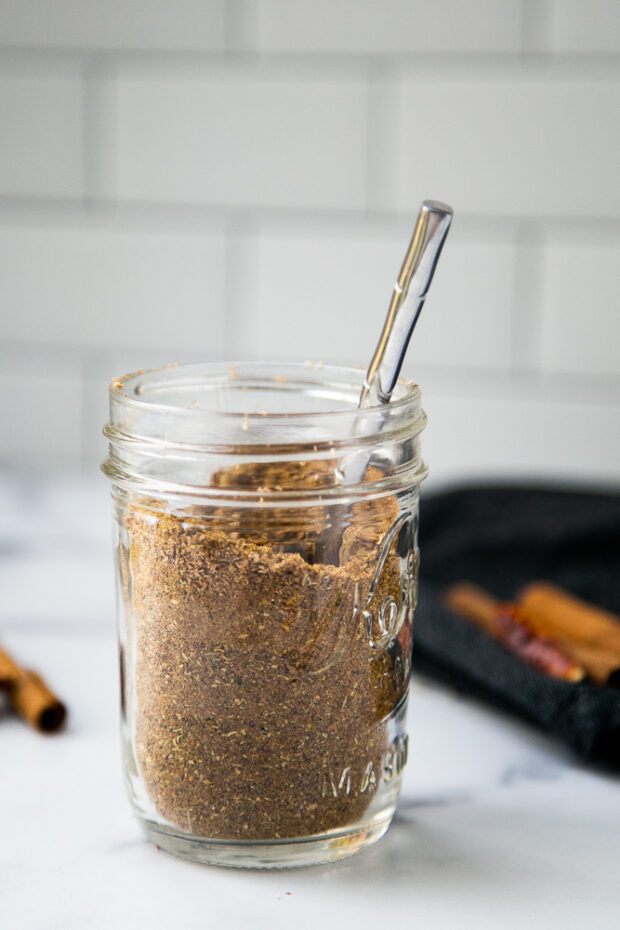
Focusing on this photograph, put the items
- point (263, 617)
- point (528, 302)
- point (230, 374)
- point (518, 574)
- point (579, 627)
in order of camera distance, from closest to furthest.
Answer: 1. point (263, 617)
2. point (230, 374)
3. point (579, 627)
4. point (518, 574)
5. point (528, 302)

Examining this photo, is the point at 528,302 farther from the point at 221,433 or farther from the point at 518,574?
the point at 221,433

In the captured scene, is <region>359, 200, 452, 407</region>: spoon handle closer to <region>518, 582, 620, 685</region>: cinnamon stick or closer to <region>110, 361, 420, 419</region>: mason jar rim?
<region>110, 361, 420, 419</region>: mason jar rim

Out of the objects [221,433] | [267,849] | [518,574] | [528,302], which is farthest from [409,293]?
[528,302]

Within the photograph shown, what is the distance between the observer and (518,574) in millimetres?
952

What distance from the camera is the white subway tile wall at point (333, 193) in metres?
1.19

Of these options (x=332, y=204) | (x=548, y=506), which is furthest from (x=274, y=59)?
(x=548, y=506)

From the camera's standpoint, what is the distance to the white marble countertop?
459mm

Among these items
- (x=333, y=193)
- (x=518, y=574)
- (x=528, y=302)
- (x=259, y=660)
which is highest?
(x=333, y=193)

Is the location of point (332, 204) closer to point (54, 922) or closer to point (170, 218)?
point (170, 218)

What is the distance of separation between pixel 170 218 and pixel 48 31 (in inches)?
10.5

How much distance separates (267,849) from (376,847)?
0.21 feet

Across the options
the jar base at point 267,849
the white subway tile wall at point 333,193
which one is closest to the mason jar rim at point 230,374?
the jar base at point 267,849

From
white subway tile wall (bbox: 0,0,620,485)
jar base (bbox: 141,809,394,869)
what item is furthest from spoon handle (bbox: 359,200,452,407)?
white subway tile wall (bbox: 0,0,620,485)

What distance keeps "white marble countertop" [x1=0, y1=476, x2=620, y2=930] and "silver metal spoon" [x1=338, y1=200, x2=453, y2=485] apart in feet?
0.63
